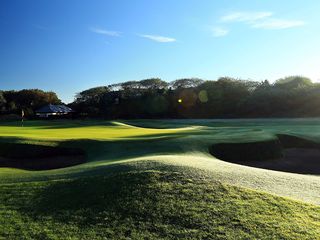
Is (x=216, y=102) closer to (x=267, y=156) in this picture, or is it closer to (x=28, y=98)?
(x=267, y=156)

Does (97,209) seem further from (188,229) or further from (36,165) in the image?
(36,165)

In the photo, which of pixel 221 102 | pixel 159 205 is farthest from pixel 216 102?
pixel 159 205

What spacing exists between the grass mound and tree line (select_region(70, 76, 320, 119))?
6246 cm

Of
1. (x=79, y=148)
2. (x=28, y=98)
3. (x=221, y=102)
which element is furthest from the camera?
(x=28, y=98)

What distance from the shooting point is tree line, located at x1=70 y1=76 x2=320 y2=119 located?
7331 centimetres

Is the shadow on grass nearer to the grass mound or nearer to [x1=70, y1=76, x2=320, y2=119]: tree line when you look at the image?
the grass mound

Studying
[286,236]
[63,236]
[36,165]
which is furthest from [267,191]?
[36,165]

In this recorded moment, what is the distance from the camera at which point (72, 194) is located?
10.1 metres

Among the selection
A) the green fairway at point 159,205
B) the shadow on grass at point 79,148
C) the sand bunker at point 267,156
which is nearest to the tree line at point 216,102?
the sand bunker at point 267,156

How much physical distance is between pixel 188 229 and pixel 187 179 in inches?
123

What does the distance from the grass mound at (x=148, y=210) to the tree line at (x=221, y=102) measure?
62.5 meters

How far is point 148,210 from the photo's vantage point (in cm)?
886

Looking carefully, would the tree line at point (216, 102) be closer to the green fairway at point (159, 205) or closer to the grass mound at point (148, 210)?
the green fairway at point (159, 205)

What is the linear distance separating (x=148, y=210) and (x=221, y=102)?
7820 cm
